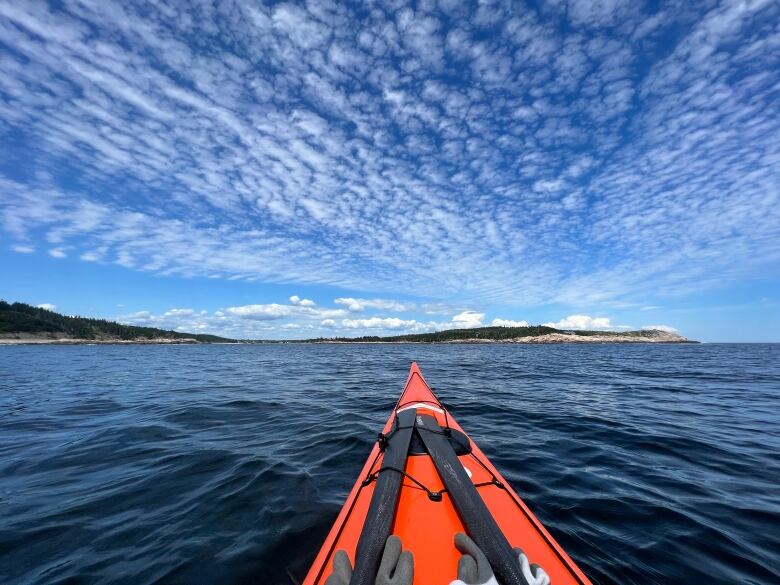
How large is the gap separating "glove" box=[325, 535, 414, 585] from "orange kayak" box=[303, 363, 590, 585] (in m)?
0.08

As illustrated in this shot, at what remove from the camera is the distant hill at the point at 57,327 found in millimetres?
107312

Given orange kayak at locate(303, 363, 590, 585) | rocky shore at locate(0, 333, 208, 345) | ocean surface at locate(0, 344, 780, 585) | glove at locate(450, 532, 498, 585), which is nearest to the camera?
glove at locate(450, 532, 498, 585)

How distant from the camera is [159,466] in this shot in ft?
20.1

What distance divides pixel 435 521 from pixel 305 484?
321cm

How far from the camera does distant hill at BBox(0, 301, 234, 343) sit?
10731 centimetres

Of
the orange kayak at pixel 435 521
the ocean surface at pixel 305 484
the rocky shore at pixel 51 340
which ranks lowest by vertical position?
the ocean surface at pixel 305 484

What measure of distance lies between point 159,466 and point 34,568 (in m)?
2.67

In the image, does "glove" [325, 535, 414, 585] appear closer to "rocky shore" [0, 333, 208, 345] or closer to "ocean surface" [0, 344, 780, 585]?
"ocean surface" [0, 344, 780, 585]

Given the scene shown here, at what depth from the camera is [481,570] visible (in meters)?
2.25

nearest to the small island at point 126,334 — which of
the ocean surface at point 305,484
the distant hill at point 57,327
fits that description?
the distant hill at point 57,327

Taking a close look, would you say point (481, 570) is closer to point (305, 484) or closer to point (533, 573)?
point (533, 573)

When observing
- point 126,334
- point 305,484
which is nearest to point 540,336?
point 305,484

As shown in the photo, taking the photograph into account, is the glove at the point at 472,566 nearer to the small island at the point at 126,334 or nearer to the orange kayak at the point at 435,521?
the orange kayak at the point at 435,521

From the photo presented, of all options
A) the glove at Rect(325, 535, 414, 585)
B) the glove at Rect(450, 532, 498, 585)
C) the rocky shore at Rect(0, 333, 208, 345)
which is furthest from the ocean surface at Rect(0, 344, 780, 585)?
the rocky shore at Rect(0, 333, 208, 345)
